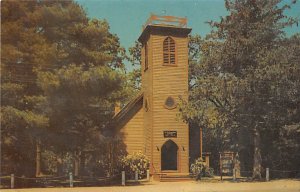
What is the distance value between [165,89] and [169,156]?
5.87 metres

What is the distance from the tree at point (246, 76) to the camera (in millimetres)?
27730

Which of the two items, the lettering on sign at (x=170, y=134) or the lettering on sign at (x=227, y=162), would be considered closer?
the lettering on sign at (x=170, y=134)

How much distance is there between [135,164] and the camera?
29312 mm

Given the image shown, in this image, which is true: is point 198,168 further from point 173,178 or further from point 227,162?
point 227,162

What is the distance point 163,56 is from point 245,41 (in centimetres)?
578

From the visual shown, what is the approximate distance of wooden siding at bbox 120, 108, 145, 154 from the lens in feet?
103

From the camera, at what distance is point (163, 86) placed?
100 feet

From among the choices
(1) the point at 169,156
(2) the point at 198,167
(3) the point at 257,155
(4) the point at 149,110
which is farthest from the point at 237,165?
(4) the point at 149,110

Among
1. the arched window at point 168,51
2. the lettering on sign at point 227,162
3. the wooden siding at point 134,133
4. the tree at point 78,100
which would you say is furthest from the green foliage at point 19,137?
the lettering on sign at point 227,162

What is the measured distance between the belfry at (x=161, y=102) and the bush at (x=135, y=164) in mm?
648

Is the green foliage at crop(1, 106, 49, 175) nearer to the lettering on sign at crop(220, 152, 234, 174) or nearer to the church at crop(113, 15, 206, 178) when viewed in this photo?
the church at crop(113, 15, 206, 178)

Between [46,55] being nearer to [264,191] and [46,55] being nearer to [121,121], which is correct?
[121,121]

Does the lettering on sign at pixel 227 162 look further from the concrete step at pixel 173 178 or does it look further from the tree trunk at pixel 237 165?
the concrete step at pixel 173 178

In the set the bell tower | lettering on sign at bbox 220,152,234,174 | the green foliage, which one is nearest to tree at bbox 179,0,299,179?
the bell tower
